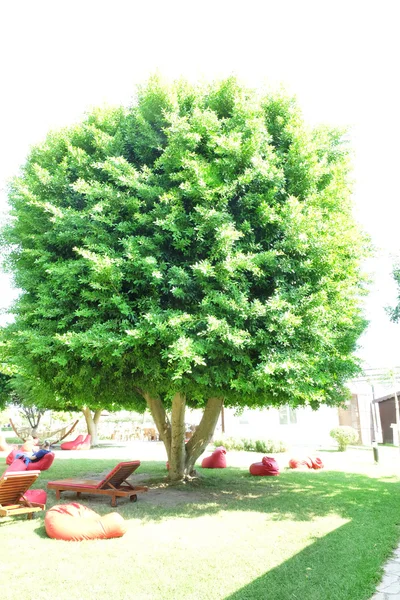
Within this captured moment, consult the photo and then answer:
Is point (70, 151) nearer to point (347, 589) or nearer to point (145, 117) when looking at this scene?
point (145, 117)

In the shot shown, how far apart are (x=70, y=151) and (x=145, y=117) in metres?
2.04

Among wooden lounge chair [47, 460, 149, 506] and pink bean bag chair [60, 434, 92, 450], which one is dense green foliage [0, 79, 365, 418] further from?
pink bean bag chair [60, 434, 92, 450]

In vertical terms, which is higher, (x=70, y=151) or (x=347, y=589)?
(x=70, y=151)

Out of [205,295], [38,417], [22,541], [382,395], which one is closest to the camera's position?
[22,541]

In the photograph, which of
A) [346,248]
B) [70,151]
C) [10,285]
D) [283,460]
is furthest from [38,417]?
[346,248]

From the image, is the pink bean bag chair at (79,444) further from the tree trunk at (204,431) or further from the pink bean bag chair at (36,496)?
the pink bean bag chair at (36,496)

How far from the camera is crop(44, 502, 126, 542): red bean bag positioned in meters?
7.25

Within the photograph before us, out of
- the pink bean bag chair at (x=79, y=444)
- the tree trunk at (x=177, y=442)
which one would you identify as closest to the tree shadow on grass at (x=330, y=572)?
the tree trunk at (x=177, y=442)

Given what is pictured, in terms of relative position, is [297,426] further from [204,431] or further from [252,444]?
[204,431]

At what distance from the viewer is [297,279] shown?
9.90 metres

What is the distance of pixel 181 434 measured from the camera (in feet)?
43.3

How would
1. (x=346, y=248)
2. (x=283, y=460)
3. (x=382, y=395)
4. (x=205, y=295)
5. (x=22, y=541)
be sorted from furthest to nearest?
1. (x=382, y=395)
2. (x=283, y=460)
3. (x=346, y=248)
4. (x=205, y=295)
5. (x=22, y=541)

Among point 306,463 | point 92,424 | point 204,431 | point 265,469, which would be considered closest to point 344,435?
point 306,463

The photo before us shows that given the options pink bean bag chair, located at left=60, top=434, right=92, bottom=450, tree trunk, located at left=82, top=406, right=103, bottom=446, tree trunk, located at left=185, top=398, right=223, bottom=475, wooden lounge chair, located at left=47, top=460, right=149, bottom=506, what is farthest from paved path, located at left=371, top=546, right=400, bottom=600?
tree trunk, located at left=82, top=406, right=103, bottom=446
